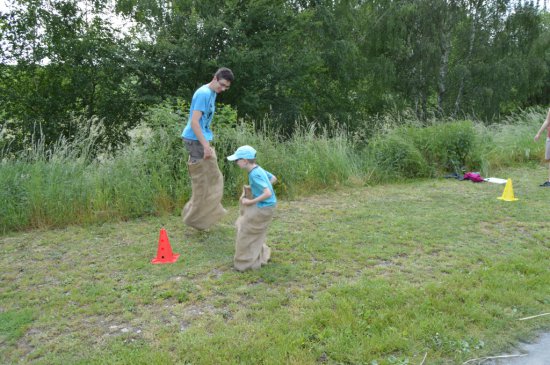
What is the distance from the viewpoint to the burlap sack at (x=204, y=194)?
17.4 feet

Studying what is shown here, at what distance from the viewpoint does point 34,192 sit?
20.3ft

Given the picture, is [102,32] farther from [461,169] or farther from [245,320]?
[245,320]

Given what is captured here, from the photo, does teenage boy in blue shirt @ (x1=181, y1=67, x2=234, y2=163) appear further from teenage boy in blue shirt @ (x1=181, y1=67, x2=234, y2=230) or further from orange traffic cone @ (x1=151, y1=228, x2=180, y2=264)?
orange traffic cone @ (x1=151, y1=228, x2=180, y2=264)

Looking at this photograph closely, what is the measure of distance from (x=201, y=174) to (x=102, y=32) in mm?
10489

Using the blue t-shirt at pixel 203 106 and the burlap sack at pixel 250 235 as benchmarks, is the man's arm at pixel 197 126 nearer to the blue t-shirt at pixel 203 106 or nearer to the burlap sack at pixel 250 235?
the blue t-shirt at pixel 203 106

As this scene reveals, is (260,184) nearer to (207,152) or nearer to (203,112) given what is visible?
(207,152)

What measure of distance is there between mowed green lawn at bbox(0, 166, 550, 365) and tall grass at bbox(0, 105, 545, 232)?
52 cm

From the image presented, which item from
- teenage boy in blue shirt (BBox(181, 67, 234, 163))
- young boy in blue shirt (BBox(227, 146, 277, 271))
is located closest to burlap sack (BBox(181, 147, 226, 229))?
teenage boy in blue shirt (BBox(181, 67, 234, 163))

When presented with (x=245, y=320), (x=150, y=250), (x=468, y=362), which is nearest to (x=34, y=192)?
(x=150, y=250)

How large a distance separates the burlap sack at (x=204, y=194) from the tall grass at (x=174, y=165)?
1.38m

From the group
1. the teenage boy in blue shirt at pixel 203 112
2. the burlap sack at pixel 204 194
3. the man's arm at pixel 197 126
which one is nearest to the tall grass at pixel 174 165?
the burlap sack at pixel 204 194

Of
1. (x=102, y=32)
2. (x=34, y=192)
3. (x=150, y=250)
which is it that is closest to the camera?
(x=150, y=250)

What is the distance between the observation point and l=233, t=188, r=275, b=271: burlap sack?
4.31 m

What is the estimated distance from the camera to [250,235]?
4328mm
